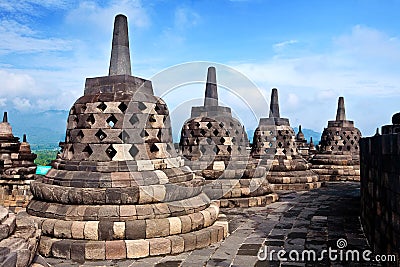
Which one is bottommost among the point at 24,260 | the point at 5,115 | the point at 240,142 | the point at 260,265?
the point at 260,265

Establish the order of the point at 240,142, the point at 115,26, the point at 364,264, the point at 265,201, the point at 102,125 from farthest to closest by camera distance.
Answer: the point at 240,142 < the point at 265,201 < the point at 115,26 < the point at 102,125 < the point at 364,264

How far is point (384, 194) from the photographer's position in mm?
5492

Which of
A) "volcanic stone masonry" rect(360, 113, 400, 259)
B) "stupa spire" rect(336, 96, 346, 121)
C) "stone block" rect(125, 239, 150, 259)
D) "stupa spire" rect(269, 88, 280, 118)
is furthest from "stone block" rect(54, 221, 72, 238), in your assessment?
"stupa spire" rect(336, 96, 346, 121)

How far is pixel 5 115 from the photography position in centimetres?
1753

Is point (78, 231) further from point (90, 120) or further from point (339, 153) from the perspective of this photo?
point (339, 153)

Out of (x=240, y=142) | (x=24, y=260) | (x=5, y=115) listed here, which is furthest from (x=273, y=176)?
(x=24, y=260)

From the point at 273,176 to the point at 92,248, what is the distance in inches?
421

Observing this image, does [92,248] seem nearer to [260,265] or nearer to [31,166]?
[260,265]

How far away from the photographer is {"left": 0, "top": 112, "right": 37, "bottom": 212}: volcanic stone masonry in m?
14.2

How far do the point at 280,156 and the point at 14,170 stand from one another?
9.93 meters

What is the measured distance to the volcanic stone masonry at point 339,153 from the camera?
1914cm

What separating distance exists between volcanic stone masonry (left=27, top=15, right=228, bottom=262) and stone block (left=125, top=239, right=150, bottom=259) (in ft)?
0.05

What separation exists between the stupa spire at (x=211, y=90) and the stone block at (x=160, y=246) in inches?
313

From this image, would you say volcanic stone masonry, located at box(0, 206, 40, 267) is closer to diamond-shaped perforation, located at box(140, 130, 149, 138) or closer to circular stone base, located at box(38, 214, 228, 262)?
circular stone base, located at box(38, 214, 228, 262)
